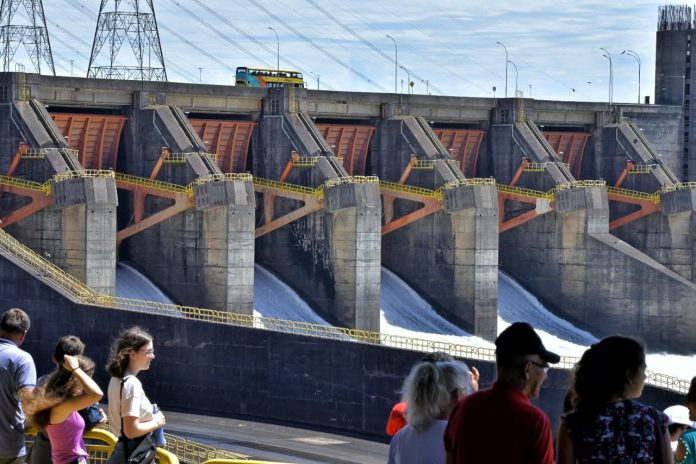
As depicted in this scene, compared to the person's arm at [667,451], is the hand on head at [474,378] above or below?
above

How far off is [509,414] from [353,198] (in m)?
40.1

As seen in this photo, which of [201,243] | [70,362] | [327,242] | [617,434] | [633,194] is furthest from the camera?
[633,194]

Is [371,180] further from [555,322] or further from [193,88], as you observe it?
[555,322]

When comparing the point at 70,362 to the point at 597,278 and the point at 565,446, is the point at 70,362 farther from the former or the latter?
the point at 597,278

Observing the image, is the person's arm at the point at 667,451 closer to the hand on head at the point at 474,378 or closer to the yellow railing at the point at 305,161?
the hand on head at the point at 474,378

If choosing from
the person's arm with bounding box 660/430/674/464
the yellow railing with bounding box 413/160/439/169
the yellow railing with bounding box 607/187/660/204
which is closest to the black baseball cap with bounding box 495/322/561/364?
the person's arm with bounding box 660/430/674/464

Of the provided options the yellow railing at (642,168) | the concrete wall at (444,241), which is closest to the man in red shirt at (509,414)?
the concrete wall at (444,241)

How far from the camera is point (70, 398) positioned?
10.4 m

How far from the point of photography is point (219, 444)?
3059 cm

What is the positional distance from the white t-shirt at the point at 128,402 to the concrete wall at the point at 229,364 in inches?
951

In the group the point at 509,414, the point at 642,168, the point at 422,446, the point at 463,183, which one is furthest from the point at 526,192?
the point at 509,414

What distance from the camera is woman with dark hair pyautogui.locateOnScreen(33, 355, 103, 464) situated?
33.9 feet

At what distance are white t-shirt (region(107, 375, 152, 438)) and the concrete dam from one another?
2668cm

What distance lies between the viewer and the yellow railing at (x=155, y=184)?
45.2 meters
